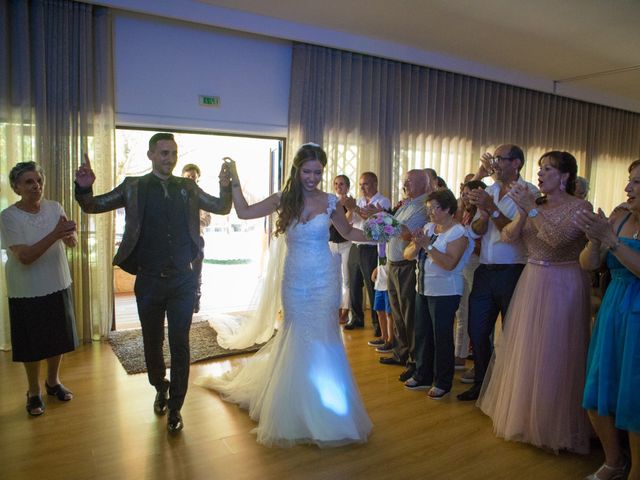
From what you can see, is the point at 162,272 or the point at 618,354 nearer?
the point at 618,354

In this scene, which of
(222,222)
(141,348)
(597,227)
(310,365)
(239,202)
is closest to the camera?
(597,227)

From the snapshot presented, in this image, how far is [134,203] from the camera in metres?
2.97

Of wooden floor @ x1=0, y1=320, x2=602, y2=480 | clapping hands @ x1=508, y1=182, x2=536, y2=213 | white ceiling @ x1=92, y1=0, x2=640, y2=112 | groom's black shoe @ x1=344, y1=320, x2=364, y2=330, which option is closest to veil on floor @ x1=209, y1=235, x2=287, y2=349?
wooden floor @ x1=0, y1=320, x2=602, y2=480

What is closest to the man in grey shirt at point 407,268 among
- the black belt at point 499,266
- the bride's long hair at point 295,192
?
A: the black belt at point 499,266

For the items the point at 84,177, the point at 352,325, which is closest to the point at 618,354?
the point at 84,177

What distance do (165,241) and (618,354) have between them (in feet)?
8.49

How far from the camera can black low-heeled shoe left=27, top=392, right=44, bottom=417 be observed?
3.31 m

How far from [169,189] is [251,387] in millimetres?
1521

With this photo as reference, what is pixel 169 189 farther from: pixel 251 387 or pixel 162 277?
pixel 251 387

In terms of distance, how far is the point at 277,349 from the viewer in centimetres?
310

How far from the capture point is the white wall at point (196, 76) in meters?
5.13

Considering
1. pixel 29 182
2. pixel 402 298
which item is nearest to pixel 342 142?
pixel 402 298

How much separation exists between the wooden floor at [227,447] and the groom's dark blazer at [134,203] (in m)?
1.08

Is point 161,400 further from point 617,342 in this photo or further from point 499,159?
point 499,159
